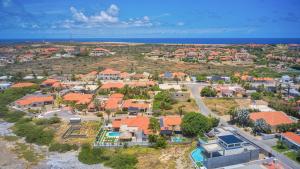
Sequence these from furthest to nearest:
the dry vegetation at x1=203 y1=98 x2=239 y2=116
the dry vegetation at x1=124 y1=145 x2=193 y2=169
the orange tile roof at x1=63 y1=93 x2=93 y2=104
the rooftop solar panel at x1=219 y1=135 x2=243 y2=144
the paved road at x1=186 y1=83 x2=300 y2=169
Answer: the orange tile roof at x1=63 y1=93 x2=93 y2=104, the dry vegetation at x1=203 y1=98 x2=239 y2=116, the rooftop solar panel at x1=219 y1=135 x2=243 y2=144, the dry vegetation at x1=124 y1=145 x2=193 y2=169, the paved road at x1=186 y1=83 x2=300 y2=169

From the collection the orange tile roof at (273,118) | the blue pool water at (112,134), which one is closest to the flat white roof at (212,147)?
the orange tile roof at (273,118)

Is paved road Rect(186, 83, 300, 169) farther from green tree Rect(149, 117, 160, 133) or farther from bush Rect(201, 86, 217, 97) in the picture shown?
green tree Rect(149, 117, 160, 133)

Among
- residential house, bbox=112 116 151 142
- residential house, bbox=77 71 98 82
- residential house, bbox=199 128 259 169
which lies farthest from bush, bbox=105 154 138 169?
residential house, bbox=77 71 98 82

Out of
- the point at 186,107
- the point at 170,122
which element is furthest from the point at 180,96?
the point at 170,122

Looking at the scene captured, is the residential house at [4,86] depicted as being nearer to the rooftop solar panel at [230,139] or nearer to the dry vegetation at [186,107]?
the dry vegetation at [186,107]

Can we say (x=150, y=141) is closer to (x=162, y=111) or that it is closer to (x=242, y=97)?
(x=162, y=111)

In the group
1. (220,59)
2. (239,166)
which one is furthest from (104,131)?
(220,59)
